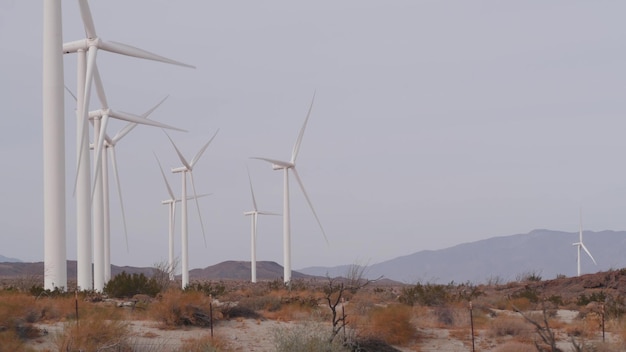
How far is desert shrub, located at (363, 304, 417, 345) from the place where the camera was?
28.1 m

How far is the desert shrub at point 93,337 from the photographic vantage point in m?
21.0

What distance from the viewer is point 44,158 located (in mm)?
33812

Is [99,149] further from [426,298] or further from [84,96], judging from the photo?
[426,298]

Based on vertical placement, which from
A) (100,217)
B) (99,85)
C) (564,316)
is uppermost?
(99,85)

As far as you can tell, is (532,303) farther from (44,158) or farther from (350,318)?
(44,158)

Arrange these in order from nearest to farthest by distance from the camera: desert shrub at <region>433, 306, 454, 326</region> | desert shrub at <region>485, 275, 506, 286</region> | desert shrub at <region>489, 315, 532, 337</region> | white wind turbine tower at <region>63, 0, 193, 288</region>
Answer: desert shrub at <region>489, 315, 532, 337</region>
desert shrub at <region>433, 306, 454, 326</region>
white wind turbine tower at <region>63, 0, 193, 288</region>
desert shrub at <region>485, 275, 506, 286</region>

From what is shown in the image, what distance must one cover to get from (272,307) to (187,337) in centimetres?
979

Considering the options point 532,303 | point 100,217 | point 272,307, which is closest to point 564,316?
point 532,303

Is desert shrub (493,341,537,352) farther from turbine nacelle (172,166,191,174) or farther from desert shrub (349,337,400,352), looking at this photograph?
turbine nacelle (172,166,191,174)

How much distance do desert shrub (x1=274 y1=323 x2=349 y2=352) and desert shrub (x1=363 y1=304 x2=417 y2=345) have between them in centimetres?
404

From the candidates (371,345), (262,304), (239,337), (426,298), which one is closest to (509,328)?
(371,345)

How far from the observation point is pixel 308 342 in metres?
22.6

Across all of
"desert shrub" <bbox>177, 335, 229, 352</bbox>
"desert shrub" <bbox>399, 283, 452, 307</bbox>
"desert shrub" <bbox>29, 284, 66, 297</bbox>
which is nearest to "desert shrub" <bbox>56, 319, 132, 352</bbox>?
"desert shrub" <bbox>177, 335, 229, 352</bbox>

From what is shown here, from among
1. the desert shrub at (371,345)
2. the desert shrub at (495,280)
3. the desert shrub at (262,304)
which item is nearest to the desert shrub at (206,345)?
the desert shrub at (371,345)
